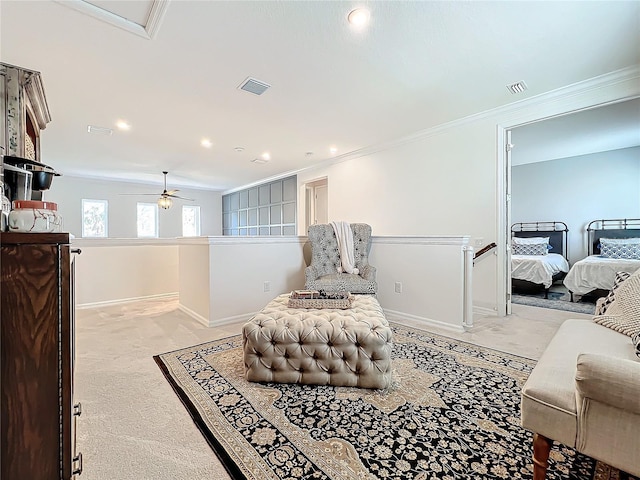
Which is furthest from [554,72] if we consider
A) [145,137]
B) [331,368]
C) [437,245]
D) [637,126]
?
[145,137]

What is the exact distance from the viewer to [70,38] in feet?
7.48

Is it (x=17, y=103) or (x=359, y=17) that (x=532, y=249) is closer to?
(x=359, y=17)

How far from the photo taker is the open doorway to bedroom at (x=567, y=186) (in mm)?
4371

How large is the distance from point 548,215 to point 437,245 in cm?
480

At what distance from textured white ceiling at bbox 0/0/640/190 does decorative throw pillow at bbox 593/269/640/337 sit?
6.29 feet

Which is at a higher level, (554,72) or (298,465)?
(554,72)

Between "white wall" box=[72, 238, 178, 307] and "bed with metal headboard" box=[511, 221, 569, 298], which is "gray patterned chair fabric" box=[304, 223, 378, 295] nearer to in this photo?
"white wall" box=[72, 238, 178, 307]

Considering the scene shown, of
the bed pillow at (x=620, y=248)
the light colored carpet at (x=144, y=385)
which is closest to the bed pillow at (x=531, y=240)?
the bed pillow at (x=620, y=248)

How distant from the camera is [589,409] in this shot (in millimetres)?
985

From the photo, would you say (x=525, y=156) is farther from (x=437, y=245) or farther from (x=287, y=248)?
(x=287, y=248)

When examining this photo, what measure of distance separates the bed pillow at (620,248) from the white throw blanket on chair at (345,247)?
15.2ft

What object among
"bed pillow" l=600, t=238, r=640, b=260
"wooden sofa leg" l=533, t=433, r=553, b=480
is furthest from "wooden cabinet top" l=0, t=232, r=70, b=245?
"bed pillow" l=600, t=238, r=640, b=260

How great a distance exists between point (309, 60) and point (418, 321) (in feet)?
9.81

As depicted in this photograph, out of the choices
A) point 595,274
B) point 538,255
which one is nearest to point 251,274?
point 595,274
